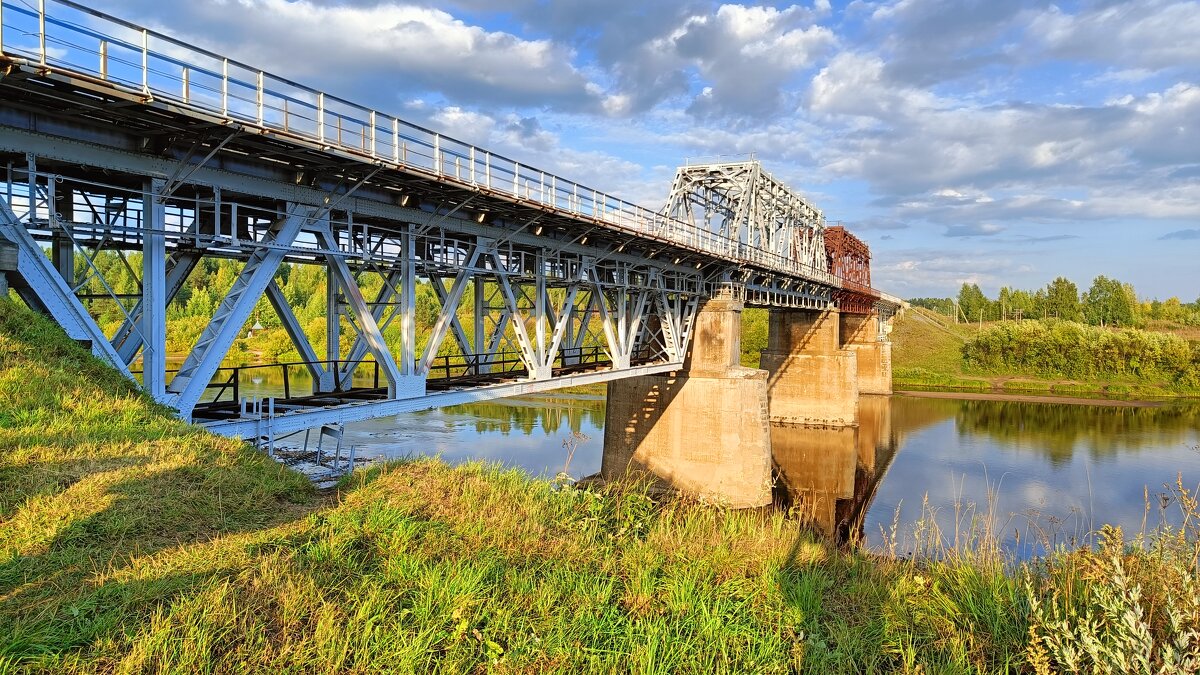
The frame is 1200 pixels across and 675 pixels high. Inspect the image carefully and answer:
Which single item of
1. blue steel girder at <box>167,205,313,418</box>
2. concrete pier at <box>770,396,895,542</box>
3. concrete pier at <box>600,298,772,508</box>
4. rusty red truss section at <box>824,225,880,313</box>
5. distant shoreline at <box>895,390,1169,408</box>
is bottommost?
concrete pier at <box>770,396,895,542</box>

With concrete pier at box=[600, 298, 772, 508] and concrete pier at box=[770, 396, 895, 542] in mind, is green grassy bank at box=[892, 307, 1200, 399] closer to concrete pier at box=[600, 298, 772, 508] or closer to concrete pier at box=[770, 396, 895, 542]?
concrete pier at box=[770, 396, 895, 542]

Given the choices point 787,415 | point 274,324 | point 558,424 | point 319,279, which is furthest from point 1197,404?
point 319,279

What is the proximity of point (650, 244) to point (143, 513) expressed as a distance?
61.8 feet

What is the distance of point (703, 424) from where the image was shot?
92.0ft

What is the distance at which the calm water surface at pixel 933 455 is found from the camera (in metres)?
27.1

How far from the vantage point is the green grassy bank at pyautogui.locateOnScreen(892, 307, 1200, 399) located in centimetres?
6600

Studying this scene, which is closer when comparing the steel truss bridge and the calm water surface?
the steel truss bridge

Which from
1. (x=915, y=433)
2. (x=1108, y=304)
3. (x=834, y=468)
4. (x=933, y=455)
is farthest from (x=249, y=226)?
(x=1108, y=304)

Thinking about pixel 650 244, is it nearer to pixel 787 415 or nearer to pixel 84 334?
pixel 84 334

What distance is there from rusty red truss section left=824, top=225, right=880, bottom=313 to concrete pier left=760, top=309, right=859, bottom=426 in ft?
10.6

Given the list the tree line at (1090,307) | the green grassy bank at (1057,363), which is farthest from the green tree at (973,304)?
the green grassy bank at (1057,363)

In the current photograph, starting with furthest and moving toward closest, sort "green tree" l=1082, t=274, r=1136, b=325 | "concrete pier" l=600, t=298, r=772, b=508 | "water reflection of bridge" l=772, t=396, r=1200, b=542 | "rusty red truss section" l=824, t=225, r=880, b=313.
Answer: "green tree" l=1082, t=274, r=1136, b=325
"rusty red truss section" l=824, t=225, r=880, b=313
"water reflection of bridge" l=772, t=396, r=1200, b=542
"concrete pier" l=600, t=298, r=772, b=508

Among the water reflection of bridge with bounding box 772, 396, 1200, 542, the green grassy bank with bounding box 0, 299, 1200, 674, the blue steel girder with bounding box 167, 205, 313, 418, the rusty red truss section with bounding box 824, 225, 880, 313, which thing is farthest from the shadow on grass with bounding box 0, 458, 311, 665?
the rusty red truss section with bounding box 824, 225, 880, 313

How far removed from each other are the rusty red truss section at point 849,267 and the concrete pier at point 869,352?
281 centimetres
